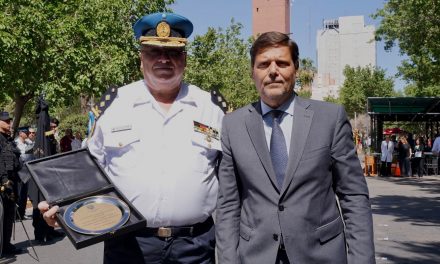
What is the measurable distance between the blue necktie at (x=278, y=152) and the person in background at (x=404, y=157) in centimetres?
2051

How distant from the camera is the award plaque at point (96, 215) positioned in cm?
266

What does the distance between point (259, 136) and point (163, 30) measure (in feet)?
3.19

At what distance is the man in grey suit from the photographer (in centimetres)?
259

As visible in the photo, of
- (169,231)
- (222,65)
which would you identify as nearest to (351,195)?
(169,231)

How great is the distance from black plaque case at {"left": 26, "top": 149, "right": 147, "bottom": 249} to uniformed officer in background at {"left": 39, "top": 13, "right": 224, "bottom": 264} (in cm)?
16

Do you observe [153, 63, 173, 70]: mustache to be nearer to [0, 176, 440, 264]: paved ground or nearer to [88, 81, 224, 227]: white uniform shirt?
[88, 81, 224, 227]: white uniform shirt

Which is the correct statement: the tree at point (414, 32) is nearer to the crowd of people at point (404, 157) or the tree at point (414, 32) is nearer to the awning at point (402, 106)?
the awning at point (402, 106)

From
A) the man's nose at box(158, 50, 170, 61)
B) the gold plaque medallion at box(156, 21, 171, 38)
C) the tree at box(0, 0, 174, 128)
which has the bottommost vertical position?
the man's nose at box(158, 50, 170, 61)

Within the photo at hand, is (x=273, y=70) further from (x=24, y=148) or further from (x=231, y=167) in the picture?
(x=24, y=148)

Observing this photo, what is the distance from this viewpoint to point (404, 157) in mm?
22219

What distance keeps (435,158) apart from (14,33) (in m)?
17.5

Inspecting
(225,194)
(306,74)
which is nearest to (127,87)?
(225,194)

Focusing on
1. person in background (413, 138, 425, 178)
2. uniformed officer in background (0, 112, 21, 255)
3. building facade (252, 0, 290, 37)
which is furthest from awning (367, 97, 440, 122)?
building facade (252, 0, 290, 37)

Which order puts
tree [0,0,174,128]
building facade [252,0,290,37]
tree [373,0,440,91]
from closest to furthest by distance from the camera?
tree [0,0,174,128] < tree [373,0,440,91] < building facade [252,0,290,37]
